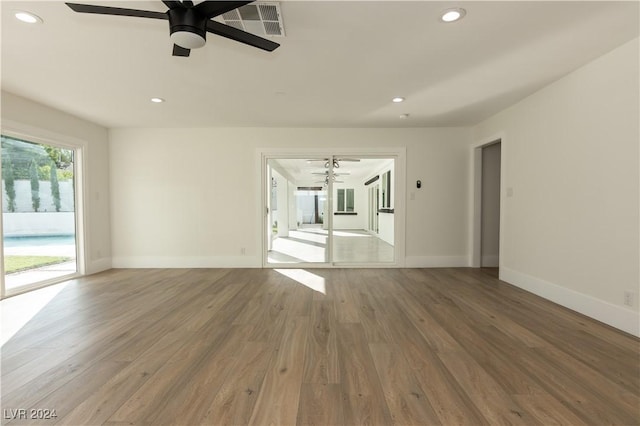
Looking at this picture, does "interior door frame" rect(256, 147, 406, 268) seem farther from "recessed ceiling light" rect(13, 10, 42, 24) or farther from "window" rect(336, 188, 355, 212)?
"recessed ceiling light" rect(13, 10, 42, 24)

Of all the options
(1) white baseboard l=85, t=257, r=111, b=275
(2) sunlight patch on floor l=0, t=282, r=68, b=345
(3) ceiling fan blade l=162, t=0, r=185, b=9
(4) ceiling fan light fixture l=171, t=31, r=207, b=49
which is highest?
(3) ceiling fan blade l=162, t=0, r=185, b=9

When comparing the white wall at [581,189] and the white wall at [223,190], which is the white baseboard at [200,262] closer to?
the white wall at [223,190]

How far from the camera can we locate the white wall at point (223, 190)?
5051 mm

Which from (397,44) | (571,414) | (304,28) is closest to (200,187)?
(304,28)

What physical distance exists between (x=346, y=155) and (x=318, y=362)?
380 cm

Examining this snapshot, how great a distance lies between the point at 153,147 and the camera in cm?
507

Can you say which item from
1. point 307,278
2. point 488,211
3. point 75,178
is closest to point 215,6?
point 307,278

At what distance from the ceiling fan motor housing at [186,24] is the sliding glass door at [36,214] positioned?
353 centimetres

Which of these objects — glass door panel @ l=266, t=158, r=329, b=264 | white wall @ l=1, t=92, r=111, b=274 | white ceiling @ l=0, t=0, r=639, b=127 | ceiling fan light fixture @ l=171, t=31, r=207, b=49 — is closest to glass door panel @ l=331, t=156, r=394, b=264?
glass door panel @ l=266, t=158, r=329, b=264

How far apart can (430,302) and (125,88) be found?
4.47 metres

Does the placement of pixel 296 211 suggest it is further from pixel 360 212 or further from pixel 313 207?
pixel 360 212

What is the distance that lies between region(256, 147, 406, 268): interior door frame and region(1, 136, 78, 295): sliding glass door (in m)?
3.00

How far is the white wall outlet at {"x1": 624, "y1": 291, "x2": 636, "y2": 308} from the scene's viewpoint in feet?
7.97

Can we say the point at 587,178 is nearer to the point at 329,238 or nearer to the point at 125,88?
the point at 329,238
